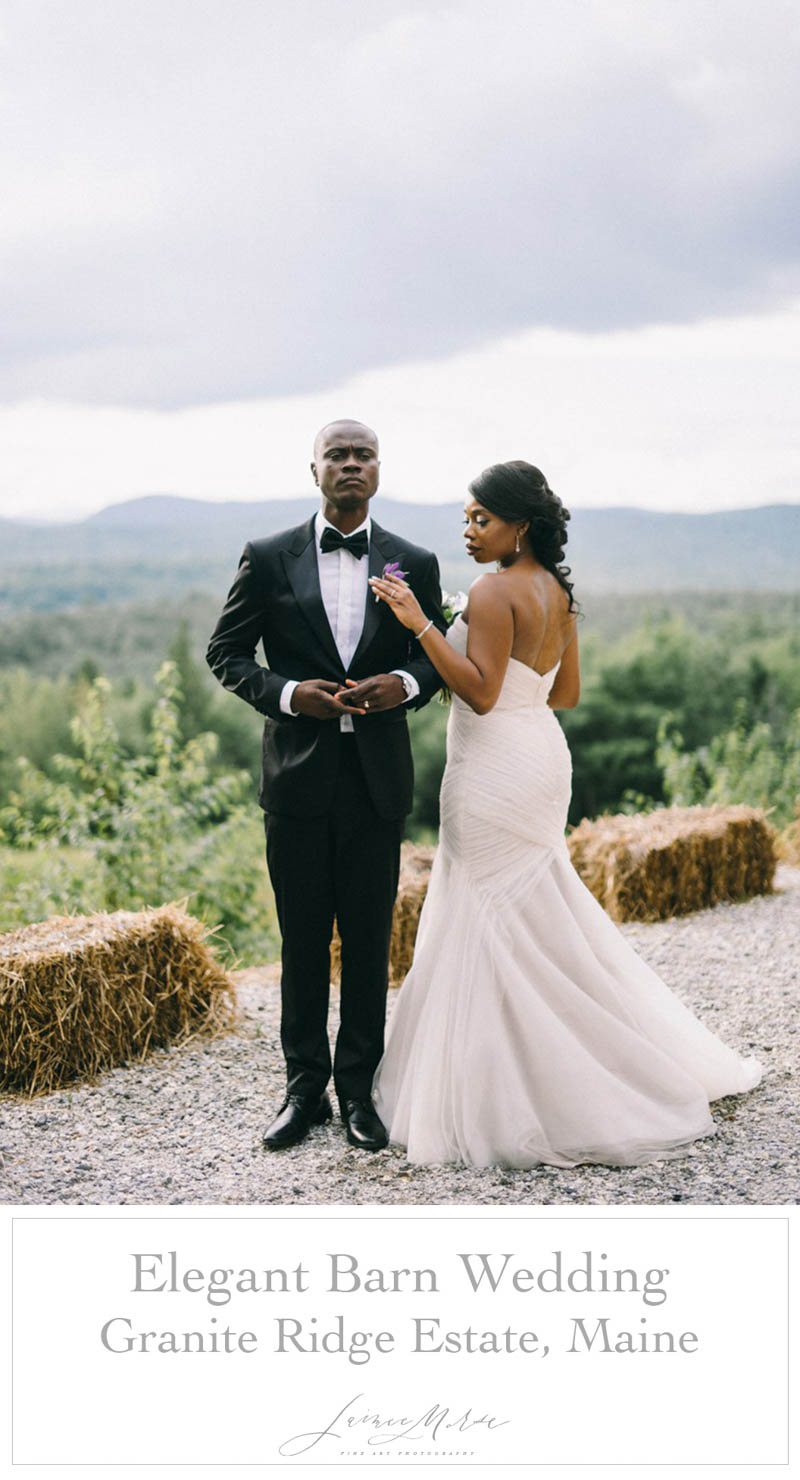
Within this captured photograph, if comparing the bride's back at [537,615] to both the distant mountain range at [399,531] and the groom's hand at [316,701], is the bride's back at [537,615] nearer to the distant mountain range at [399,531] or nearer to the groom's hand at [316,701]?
the groom's hand at [316,701]

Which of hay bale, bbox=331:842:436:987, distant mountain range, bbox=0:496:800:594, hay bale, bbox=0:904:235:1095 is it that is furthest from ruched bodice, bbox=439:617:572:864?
distant mountain range, bbox=0:496:800:594

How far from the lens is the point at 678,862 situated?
6.99 meters

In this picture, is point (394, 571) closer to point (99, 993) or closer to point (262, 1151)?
point (262, 1151)

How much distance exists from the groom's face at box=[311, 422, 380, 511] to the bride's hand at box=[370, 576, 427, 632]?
0.88 ft

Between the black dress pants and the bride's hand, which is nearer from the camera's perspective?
the bride's hand

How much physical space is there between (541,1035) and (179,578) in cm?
3052

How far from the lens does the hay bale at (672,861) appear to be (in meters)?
6.91

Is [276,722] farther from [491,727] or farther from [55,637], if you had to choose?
[55,637]

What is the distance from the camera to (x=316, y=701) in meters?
3.30

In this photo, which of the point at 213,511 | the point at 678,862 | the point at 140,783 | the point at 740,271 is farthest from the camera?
the point at 213,511

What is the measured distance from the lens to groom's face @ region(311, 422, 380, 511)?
337 centimetres

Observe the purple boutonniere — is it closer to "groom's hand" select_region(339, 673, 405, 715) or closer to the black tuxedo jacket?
the black tuxedo jacket

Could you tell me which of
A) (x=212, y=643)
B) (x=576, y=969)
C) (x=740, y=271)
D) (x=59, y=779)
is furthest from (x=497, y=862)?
(x=59, y=779)
